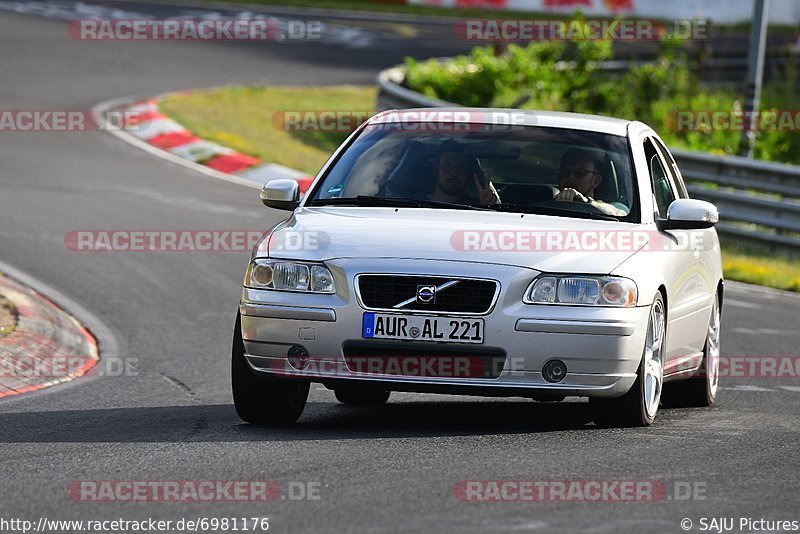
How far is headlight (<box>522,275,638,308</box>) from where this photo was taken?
276 inches

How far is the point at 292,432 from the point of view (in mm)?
7316

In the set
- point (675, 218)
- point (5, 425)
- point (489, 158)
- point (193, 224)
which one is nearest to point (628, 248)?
point (675, 218)

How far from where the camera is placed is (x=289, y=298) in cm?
717

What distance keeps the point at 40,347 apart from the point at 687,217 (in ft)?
14.5

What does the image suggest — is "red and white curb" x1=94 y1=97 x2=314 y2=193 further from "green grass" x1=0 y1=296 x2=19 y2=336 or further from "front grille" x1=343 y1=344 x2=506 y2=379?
"front grille" x1=343 y1=344 x2=506 y2=379

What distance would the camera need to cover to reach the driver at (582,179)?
7.94m

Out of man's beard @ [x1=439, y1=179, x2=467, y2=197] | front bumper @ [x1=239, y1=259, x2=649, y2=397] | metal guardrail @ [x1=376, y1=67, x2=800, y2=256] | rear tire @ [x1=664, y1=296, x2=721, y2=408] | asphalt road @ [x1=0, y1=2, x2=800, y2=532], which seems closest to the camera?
asphalt road @ [x1=0, y1=2, x2=800, y2=532]

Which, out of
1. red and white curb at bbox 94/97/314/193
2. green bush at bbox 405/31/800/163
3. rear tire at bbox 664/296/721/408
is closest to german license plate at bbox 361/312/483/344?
rear tire at bbox 664/296/721/408

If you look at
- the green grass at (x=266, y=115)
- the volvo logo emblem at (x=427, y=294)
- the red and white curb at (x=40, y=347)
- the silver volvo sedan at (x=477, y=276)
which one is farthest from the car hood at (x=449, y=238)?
the green grass at (x=266, y=115)

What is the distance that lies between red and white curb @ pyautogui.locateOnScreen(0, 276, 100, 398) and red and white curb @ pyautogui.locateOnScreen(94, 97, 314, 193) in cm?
791

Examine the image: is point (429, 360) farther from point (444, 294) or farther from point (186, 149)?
point (186, 149)

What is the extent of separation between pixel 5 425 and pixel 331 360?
1719mm

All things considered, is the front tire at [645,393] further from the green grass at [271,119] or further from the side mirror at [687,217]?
the green grass at [271,119]

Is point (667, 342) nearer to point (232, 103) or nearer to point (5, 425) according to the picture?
point (5, 425)
